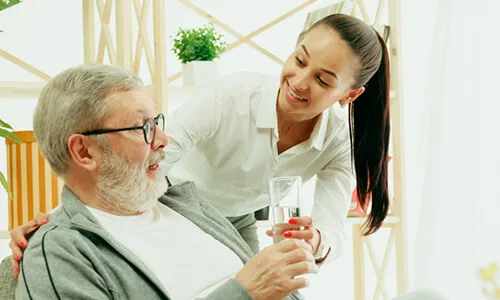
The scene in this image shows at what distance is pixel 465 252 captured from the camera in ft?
10.5

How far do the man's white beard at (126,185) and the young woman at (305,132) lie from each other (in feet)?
0.74

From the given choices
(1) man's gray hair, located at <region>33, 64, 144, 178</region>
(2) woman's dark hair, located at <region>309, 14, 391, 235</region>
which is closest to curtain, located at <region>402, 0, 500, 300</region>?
(2) woman's dark hair, located at <region>309, 14, 391, 235</region>

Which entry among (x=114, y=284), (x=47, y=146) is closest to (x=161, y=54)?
(x=47, y=146)

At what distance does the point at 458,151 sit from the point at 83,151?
2172mm

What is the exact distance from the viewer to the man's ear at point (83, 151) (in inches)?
55.2

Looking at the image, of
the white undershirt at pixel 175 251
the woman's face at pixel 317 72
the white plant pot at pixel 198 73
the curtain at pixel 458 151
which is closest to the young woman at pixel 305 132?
the woman's face at pixel 317 72

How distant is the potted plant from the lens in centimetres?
267

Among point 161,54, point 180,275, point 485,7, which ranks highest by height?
point 485,7

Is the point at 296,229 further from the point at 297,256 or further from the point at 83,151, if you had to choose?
the point at 83,151

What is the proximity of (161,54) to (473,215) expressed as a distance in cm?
158

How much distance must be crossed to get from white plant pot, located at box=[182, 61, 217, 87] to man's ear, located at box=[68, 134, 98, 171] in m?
1.25

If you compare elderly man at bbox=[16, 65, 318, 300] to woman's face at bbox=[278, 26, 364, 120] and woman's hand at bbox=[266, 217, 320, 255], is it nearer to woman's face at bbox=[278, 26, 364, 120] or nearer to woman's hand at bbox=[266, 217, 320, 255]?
woman's hand at bbox=[266, 217, 320, 255]

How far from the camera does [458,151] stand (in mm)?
3199

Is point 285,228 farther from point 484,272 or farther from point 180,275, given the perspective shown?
point 484,272
